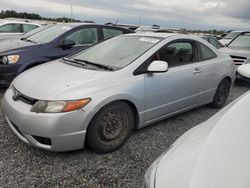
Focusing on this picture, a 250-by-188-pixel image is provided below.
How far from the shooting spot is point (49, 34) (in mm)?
5738

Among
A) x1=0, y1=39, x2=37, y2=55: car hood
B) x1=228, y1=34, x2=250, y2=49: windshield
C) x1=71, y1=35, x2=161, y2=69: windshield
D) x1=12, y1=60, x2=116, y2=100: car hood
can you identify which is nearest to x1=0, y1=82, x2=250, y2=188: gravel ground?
x1=12, y1=60, x2=116, y2=100: car hood

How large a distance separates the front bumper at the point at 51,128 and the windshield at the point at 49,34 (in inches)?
117

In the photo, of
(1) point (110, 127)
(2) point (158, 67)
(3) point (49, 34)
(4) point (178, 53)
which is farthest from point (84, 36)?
(1) point (110, 127)

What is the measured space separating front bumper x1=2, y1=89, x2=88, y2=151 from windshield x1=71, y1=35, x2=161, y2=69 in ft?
3.13

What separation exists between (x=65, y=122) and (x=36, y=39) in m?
3.65

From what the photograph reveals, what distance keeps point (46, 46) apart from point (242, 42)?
6.68m

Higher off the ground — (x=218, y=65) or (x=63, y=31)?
Result: (x=63, y=31)

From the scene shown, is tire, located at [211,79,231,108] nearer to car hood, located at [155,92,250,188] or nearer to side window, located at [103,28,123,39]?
side window, located at [103,28,123,39]

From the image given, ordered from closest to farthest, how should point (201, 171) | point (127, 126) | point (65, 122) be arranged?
point (201, 171) < point (65, 122) < point (127, 126)

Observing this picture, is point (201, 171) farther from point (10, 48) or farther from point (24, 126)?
point (10, 48)

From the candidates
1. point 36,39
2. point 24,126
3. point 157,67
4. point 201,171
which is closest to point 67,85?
point 24,126

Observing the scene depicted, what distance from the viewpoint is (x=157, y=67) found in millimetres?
3236

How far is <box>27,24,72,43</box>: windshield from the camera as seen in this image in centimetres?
A: 549

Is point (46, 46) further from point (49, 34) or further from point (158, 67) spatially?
point (158, 67)
